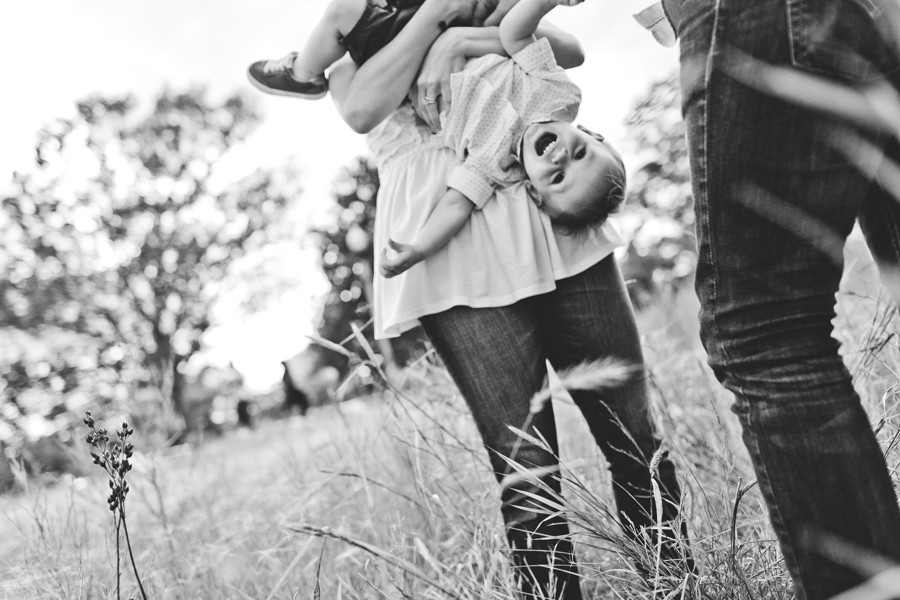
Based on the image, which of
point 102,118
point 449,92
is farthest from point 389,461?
point 102,118

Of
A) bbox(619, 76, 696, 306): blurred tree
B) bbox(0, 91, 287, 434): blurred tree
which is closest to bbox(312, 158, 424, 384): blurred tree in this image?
bbox(0, 91, 287, 434): blurred tree

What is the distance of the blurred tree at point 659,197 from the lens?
1036mm

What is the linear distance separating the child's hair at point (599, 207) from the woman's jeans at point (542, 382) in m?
0.11

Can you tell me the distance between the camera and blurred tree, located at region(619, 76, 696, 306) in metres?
1.04

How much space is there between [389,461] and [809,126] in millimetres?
2237

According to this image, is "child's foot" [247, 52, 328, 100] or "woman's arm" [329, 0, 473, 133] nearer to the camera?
"woman's arm" [329, 0, 473, 133]

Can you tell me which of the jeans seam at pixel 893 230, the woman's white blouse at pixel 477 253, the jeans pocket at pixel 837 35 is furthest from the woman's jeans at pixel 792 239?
the woman's white blouse at pixel 477 253

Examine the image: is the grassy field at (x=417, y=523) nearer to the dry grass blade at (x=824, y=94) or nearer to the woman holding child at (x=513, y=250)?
the woman holding child at (x=513, y=250)

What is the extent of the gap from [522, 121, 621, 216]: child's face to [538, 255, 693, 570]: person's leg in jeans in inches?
7.5

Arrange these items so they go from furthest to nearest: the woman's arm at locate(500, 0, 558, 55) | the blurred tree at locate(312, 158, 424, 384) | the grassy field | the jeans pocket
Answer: the blurred tree at locate(312, 158, 424, 384) → the woman's arm at locate(500, 0, 558, 55) → the grassy field → the jeans pocket

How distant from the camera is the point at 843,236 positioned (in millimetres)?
734

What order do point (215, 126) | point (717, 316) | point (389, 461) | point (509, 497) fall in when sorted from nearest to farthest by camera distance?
point (717, 316), point (509, 497), point (389, 461), point (215, 126)

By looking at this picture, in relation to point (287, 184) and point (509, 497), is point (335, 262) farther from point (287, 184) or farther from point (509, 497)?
point (509, 497)

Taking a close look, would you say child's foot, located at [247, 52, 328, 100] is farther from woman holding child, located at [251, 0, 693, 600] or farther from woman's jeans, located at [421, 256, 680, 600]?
woman's jeans, located at [421, 256, 680, 600]
